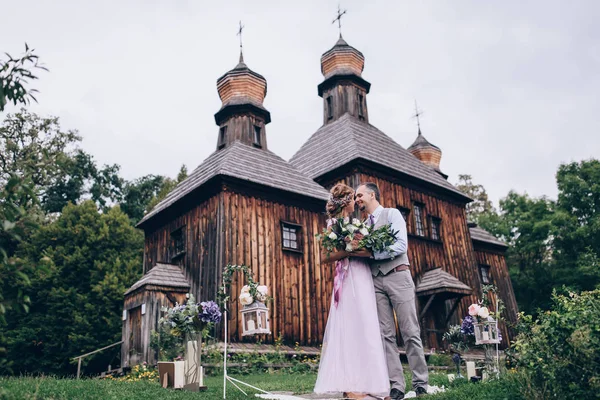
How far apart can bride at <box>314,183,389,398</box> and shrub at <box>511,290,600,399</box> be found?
1634 mm

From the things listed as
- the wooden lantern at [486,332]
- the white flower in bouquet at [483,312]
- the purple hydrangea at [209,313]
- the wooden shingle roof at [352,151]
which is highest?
the wooden shingle roof at [352,151]

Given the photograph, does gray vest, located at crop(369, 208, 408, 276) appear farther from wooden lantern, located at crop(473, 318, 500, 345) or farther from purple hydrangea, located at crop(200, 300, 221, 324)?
wooden lantern, located at crop(473, 318, 500, 345)

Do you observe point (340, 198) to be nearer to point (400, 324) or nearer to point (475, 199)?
point (400, 324)

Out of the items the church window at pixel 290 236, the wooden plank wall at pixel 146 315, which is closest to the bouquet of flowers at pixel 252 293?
the wooden plank wall at pixel 146 315

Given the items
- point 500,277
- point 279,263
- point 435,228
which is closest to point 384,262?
point 279,263

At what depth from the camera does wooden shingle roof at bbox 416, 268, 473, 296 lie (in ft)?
58.0

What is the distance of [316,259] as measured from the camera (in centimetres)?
1686

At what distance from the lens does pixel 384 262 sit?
5.99m

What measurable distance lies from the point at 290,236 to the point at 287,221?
48cm

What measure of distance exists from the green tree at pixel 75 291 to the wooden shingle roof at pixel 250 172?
7183 mm

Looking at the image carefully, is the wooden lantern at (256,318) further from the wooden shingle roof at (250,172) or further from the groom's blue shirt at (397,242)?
the wooden shingle roof at (250,172)

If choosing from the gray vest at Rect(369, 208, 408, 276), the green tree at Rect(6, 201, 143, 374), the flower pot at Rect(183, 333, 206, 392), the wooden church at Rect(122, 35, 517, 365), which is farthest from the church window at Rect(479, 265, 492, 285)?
the gray vest at Rect(369, 208, 408, 276)

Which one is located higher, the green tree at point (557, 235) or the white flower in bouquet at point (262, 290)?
the green tree at point (557, 235)

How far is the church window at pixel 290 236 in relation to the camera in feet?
53.7
